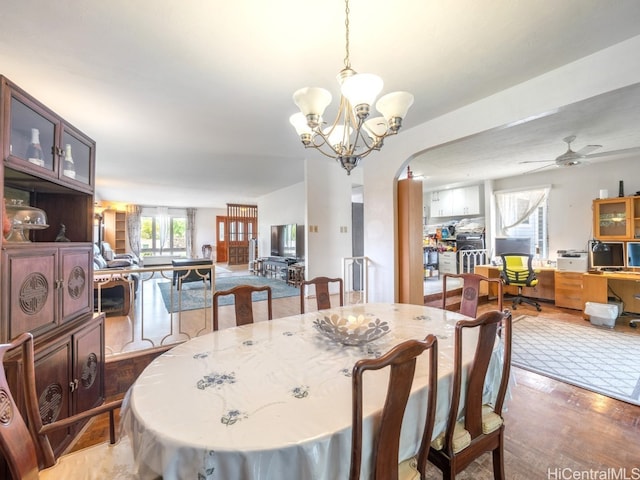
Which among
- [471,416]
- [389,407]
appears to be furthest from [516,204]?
[389,407]

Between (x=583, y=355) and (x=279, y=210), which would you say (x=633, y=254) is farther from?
(x=279, y=210)

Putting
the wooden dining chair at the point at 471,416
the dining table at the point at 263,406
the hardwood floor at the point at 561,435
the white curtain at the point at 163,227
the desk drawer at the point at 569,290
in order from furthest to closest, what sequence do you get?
the white curtain at the point at 163,227, the desk drawer at the point at 569,290, the hardwood floor at the point at 561,435, the wooden dining chair at the point at 471,416, the dining table at the point at 263,406

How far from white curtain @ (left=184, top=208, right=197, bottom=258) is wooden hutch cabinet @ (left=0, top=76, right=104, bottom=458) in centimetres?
995

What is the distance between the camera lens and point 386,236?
3.63 metres

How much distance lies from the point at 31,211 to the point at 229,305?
318cm

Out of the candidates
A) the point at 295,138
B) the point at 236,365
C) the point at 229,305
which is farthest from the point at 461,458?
the point at 229,305

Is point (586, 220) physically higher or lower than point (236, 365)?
higher

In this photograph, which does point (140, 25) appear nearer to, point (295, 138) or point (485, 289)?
point (295, 138)

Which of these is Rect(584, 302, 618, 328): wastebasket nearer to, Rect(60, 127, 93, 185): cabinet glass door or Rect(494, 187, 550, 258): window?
Rect(494, 187, 550, 258): window

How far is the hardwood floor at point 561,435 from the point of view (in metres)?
1.53

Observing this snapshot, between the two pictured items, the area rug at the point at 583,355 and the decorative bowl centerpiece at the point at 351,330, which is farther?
the area rug at the point at 583,355

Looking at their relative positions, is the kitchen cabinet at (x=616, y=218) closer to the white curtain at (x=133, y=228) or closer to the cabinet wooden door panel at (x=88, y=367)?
the cabinet wooden door panel at (x=88, y=367)

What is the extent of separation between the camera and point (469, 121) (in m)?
2.76

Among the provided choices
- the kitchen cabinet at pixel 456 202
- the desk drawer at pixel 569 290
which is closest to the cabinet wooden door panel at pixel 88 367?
the desk drawer at pixel 569 290
